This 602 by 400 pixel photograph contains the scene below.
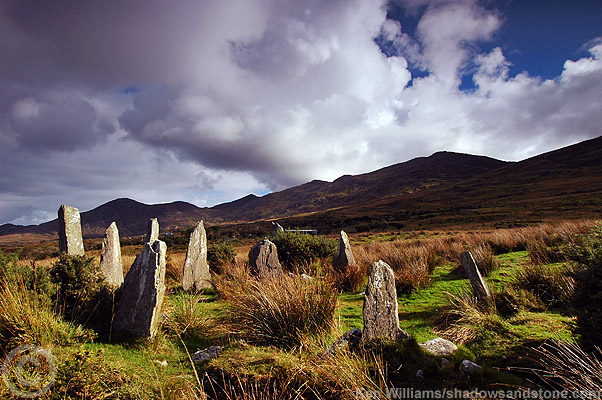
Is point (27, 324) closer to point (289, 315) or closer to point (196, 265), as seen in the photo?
point (289, 315)

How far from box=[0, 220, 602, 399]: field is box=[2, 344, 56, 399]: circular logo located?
0.08 m

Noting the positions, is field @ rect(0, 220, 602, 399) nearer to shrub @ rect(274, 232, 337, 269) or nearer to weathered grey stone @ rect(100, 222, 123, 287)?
weathered grey stone @ rect(100, 222, 123, 287)

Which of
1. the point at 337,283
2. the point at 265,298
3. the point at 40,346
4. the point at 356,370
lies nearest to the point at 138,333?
the point at 40,346

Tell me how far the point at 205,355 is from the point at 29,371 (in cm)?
202

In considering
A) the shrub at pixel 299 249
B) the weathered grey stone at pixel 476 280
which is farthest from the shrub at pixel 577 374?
the shrub at pixel 299 249

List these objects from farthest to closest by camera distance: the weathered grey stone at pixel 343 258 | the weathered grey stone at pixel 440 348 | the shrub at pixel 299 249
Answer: the shrub at pixel 299 249 → the weathered grey stone at pixel 343 258 → the weathered grey stone at pixel 440 348

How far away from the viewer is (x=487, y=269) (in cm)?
819

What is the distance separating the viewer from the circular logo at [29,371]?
2778 mm

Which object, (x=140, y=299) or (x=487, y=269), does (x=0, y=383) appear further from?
(x=487, y=269)

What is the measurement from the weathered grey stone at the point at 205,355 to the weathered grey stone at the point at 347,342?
69.8 inches

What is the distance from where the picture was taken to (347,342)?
366cm

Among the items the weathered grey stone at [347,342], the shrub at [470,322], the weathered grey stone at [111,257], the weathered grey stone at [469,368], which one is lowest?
the shrub at [470,322]

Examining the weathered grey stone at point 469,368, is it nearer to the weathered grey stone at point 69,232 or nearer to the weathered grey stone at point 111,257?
the weathered grey stone at point 111,257

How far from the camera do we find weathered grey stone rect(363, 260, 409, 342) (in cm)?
A: 380
